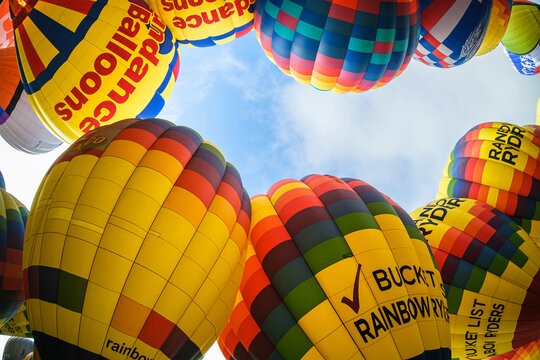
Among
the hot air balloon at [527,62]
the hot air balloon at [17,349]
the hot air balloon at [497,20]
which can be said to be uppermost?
the hot air balloon at [527,62]

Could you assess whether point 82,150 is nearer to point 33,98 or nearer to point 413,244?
point 33,98

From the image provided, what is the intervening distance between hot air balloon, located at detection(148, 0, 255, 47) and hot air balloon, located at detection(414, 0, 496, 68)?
2502mm

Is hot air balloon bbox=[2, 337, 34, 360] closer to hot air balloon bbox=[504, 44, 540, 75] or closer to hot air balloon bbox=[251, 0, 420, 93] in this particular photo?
hot air balloon bbox=[251, 0, 420, 93]

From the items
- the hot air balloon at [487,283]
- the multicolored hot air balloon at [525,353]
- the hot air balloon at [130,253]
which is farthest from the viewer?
the multicolored hot air balloon at [525,353]

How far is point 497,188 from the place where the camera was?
19.6 ft

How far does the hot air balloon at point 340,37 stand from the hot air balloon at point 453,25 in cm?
56

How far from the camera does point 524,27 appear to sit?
8.49m

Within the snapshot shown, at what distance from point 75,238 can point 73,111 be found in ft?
7.11

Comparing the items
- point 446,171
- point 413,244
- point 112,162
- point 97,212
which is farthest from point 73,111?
point 446,171

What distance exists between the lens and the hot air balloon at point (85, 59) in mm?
4555

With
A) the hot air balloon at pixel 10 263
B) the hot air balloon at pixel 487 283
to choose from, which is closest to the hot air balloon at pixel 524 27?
the hot air balloon at pixel 487 283

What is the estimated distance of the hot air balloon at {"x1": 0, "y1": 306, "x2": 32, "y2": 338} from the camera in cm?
597

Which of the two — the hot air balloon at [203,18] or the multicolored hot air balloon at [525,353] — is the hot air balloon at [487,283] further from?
the hot air balloon at [203,18]

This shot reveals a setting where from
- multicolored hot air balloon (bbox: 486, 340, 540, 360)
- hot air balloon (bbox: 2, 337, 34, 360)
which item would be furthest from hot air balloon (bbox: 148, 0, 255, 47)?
hot air balloon (bbox: 2, 337, 34, 360)
